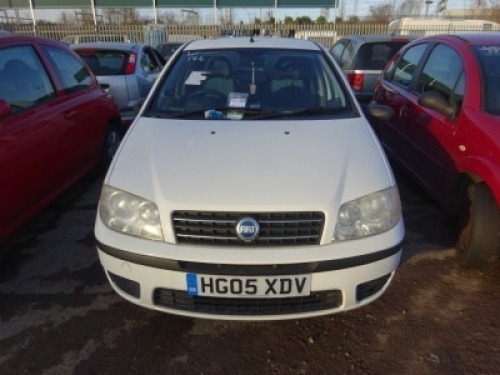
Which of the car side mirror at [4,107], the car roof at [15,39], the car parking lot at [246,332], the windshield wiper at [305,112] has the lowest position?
the car parking lot at [246,332]

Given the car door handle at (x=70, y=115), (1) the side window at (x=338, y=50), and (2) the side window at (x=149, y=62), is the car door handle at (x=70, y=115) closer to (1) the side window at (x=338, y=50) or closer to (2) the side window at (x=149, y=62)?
(2) the side window at (x=149, y=62)

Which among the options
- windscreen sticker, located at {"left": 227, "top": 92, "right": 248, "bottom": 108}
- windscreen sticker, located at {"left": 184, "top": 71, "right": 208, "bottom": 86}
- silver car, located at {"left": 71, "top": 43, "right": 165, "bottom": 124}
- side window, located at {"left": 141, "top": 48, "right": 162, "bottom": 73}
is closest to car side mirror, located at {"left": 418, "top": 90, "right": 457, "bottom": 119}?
windscreen sticker, located at {"left": 227, "top": 92, "right": 248, "bottom": 108}

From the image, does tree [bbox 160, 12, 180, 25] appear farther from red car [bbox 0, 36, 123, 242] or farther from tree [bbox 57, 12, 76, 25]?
red car [bbox 0, 36, 123, 242]

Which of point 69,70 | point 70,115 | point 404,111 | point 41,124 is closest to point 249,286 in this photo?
point 41,124

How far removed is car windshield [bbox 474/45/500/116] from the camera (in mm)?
3105

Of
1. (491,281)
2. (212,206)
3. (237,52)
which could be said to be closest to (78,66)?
(237,52)

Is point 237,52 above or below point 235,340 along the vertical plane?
above

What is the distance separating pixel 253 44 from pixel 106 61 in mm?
3652

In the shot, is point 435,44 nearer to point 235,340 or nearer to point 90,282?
point 235,340

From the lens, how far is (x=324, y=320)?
2.56 metres

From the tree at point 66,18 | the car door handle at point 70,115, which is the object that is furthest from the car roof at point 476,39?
the tree at point 66,18

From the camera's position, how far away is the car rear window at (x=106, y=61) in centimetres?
639

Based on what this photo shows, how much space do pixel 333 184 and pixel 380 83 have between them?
145 inches

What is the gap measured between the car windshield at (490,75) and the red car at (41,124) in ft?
10.9
